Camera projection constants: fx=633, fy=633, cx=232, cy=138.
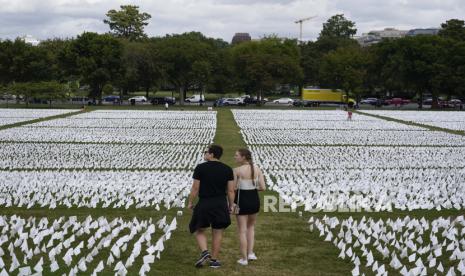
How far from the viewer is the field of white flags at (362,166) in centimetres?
1580

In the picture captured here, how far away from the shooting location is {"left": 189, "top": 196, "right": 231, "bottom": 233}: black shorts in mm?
9602

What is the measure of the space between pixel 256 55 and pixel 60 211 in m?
66.6

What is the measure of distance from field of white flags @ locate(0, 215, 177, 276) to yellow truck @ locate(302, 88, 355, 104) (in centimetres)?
7594

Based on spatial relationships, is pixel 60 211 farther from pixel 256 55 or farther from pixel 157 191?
pixel 256 55

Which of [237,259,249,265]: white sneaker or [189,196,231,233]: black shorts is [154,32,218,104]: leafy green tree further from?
[189,196,231,233]: black shorts

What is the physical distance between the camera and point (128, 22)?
110 meters

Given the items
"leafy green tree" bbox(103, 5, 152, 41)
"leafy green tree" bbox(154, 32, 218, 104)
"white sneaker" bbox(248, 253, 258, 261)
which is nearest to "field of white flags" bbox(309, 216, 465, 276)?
"white sneaker" bbox(248, 253, 258, 261)

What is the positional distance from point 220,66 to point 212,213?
75.3 metres

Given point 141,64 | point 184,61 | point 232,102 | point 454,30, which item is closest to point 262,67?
point 232,102

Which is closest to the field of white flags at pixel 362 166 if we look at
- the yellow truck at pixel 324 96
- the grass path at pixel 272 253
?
the grass path at pixel 272 253

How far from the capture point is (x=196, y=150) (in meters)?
28.7

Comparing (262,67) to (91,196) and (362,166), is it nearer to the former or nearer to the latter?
(362,166)

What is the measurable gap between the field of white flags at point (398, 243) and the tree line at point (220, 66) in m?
61.4

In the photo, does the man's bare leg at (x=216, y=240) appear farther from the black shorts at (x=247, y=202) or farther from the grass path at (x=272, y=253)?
the black shorts at (x=247, y=202)
